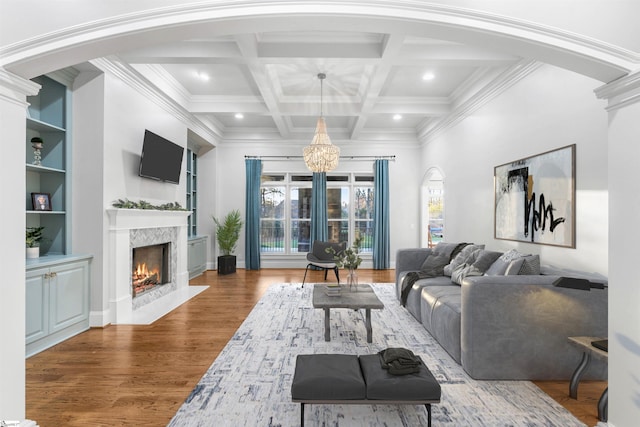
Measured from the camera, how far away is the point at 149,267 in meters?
5.18

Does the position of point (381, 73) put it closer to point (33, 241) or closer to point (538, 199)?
point (538, 199)

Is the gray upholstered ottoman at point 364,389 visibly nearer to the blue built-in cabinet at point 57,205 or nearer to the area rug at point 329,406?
the area rug at point 329,406

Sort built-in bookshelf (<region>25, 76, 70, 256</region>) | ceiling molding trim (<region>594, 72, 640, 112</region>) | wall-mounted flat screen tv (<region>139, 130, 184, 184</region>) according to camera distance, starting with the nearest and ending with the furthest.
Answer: ceiling molding trim (<region>594, 72, 640, 112</region>)
built-in bookshelf (<region>25, 76, 70, 256</region>)
wall-mounted flat screen tv (<region>139, 130, 184, 184</region>)

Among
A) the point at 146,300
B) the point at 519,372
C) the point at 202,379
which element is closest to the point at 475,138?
the point at 519,372

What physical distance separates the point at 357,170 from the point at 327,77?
3292mm

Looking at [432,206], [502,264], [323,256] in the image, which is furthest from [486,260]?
[432,206]

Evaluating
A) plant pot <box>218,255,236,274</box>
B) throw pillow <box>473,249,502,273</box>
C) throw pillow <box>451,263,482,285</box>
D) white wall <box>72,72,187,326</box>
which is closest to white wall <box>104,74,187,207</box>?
white wall <box>72,72,187,326</box>

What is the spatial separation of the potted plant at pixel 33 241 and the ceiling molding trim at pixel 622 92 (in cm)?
467

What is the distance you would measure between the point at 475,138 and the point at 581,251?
8.35ft

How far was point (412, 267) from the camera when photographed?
5.00 metres

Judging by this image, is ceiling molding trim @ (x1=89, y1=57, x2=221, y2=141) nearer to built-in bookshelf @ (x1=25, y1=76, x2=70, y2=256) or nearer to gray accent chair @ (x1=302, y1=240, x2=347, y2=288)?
built-in bookshelf @ (x1=25, y1=76, x2=70, y2=256)

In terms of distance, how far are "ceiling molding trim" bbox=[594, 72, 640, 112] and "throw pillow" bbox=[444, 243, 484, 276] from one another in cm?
257

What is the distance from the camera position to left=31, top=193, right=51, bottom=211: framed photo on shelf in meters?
3.48

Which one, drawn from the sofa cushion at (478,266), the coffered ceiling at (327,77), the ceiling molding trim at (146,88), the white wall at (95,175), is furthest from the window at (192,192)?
the sofa cushion at (478,266)
